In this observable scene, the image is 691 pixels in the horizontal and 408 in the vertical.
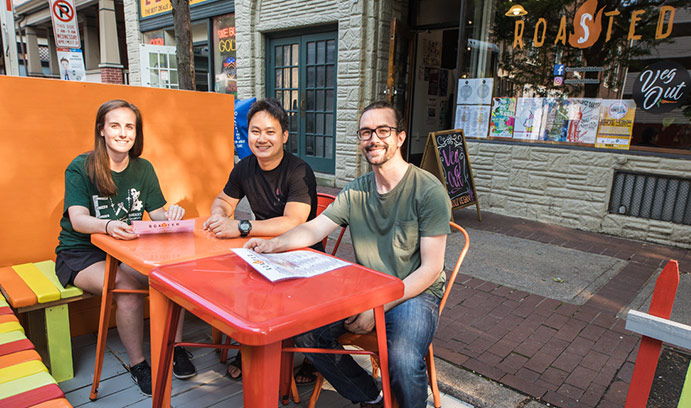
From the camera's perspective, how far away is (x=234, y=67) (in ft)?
32.3

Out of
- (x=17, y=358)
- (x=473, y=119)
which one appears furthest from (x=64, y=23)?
(x=17, y=358)

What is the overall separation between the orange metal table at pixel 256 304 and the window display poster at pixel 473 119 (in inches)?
198

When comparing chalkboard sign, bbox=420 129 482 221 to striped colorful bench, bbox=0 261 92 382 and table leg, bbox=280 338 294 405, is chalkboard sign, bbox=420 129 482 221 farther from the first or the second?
striped colorful bench, bbox=0 261 92 382

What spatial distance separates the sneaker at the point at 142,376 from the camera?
7.73 feet

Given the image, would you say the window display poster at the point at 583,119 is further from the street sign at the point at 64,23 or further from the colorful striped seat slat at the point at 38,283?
the street sign at the point at 64,23

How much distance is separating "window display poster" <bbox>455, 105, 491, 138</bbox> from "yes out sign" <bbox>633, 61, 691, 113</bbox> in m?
1.76

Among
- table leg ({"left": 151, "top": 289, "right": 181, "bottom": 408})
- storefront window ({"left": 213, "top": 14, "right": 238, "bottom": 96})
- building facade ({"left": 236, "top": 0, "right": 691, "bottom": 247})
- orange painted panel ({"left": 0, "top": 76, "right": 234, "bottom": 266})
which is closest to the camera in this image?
table leg ({"left": 151, "top": 289, "right": 181, "bottom": 408})

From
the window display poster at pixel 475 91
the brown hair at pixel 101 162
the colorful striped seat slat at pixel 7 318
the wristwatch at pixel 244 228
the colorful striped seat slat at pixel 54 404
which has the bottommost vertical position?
the colorful striped seat slat at pixel 7 318

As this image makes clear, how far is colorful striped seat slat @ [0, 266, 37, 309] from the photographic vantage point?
2250 mm

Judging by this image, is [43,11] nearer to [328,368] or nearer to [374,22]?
[374,22]

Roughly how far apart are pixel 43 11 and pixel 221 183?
20607 millimetres

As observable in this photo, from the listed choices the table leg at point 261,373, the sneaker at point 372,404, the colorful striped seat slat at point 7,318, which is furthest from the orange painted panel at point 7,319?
the sneaker at point 372,404

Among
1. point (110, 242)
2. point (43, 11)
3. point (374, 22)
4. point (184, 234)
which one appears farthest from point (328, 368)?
point (43, 11)

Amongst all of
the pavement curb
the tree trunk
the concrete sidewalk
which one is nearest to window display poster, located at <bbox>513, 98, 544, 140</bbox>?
the concrete sidewalk
